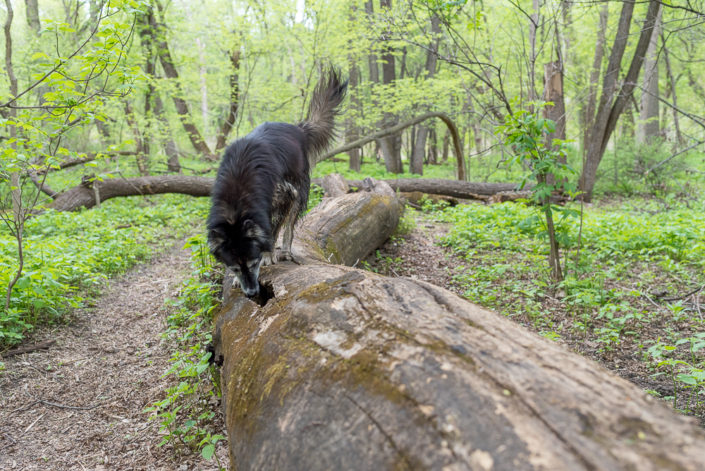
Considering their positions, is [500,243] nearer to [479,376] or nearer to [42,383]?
[479,376]

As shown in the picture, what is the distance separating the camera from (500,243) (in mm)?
7113

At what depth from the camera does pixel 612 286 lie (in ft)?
17.2

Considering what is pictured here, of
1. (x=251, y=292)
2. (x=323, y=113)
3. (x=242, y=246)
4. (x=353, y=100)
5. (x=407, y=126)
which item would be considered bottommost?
(x=251, y=292)

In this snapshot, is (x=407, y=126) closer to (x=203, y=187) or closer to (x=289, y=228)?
(x=203, y=187)

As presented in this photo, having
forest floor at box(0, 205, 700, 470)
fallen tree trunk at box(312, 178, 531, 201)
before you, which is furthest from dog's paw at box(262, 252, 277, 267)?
fallen tree trunk at box(312, 178, 531, 201)

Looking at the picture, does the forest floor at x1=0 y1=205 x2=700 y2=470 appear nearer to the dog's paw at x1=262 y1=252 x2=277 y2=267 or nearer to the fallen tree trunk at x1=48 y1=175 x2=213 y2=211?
the dog's paw at x1=262 y1=252 x2=277 y2=267

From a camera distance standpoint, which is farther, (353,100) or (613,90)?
(353,100)

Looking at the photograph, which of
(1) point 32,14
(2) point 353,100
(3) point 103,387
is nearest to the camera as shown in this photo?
(3) point 103,387

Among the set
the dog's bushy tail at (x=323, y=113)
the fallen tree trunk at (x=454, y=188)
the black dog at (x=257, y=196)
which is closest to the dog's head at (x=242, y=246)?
the black dog at (x=257, y=196)

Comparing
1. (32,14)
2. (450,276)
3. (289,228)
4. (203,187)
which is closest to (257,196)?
(289,228)

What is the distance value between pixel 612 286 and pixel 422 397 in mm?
4771

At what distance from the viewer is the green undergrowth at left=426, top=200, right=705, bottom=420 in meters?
3.68

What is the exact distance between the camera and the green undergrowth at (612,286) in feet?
12.1

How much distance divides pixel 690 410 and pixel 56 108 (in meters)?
6.08
